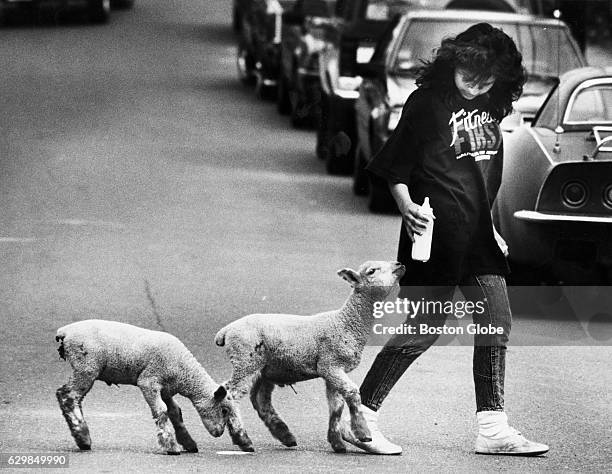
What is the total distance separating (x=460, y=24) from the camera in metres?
15.4

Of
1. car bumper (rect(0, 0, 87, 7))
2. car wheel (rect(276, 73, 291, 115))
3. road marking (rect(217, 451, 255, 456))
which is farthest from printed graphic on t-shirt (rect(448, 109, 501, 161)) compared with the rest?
car bumper (rect(0, 0, 87, 7))

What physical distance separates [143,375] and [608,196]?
163 inches

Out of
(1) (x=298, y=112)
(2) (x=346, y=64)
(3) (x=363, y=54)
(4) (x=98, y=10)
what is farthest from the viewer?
(4) (x=98, y=10)

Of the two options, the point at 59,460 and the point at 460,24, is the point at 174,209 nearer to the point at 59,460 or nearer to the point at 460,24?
the point at 460,24

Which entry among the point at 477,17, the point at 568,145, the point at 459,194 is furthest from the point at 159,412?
the point at 477,17

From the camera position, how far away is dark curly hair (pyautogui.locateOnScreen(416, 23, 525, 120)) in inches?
265

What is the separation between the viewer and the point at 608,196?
969 centimetres

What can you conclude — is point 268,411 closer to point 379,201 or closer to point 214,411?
point 214,411

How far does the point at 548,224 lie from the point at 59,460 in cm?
425

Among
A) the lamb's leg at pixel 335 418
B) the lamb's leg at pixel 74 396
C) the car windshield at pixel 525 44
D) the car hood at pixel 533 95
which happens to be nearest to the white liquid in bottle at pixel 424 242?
the lamb's leg at pixel 335 418

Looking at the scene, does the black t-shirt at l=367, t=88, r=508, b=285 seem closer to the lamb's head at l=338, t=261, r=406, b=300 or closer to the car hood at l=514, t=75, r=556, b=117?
the lamb's head at l=338, t=261, r=406, b=300

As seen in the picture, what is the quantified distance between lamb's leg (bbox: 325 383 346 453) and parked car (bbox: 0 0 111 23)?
1110 inches

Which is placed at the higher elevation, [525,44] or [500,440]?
[500,440]

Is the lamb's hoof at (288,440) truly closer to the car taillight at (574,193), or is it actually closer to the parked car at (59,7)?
the car taillight at (574,193)
